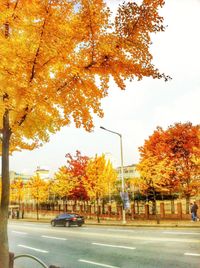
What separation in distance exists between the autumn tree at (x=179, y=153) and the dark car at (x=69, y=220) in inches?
353

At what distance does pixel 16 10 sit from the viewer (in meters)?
6.93

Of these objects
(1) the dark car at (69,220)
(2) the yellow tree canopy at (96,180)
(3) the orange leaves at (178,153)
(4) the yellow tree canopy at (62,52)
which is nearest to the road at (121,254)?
(4) the yellow tree canopy at (62,52)

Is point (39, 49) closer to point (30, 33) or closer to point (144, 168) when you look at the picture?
point (30, 33)

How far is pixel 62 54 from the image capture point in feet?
20.9

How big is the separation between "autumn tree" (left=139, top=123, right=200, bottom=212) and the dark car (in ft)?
29.4

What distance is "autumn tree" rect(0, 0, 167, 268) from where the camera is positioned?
20.8 feet

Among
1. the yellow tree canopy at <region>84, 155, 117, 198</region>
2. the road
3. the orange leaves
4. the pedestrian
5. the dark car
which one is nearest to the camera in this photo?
the road

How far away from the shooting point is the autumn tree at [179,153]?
35775 mm

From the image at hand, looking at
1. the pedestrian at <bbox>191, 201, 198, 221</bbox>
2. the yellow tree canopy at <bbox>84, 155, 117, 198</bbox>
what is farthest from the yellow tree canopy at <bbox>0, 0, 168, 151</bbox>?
the yellow tree canopy at <bbox>84, 155, 117, 198</bbox>

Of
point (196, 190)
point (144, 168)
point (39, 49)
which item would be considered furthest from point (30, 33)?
point (196, 190)

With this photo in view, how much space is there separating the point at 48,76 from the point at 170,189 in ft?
103

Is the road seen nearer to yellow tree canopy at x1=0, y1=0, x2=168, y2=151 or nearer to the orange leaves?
yellow tree canopy at x1=0, y1=0, x2=168, y2=151

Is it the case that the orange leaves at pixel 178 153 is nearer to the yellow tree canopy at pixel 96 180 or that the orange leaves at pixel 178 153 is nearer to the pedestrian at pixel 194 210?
the yellow tree canopy at pixel 96 180

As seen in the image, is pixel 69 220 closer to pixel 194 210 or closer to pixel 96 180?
pixel 96 180
